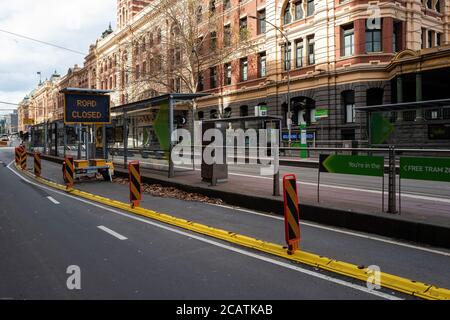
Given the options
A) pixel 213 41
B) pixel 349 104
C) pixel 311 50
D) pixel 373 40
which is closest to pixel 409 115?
pixel 349 104

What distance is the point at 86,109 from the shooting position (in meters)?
16.4

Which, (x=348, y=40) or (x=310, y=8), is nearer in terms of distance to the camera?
(x=348, y=40)

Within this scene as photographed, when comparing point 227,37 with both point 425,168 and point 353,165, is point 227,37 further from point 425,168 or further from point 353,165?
point 425,168

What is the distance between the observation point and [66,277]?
4.94 m

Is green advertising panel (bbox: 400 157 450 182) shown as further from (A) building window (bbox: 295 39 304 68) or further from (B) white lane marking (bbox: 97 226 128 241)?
(A) building window (bbox: 295 39 304 68)

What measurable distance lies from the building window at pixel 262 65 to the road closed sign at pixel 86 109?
21.5m

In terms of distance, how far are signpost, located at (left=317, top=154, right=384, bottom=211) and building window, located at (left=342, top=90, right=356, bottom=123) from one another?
21.5m

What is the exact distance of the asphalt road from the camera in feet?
14.7

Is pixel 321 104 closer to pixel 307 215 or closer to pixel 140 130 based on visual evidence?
pixel 140 130

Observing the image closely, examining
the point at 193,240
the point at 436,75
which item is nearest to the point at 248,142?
the point at 193,240

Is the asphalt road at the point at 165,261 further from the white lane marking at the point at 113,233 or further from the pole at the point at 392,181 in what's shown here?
the pole at the point at 392,181

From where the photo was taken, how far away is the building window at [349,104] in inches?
1129

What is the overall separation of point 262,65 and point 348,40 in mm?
9177

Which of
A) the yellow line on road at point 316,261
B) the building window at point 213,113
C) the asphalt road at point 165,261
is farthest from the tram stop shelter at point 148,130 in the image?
the building window at point 213,113
